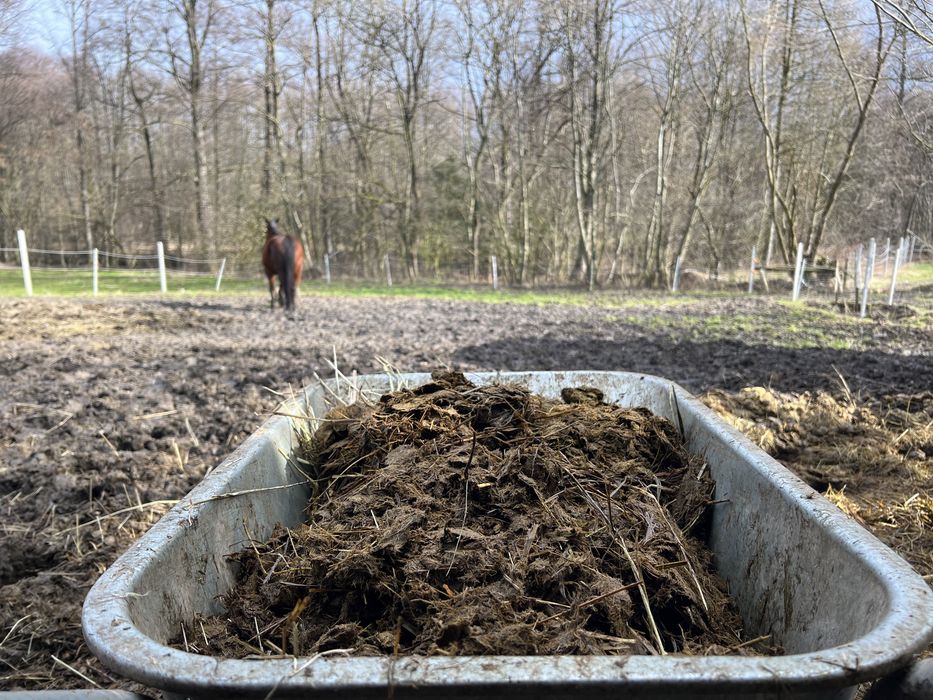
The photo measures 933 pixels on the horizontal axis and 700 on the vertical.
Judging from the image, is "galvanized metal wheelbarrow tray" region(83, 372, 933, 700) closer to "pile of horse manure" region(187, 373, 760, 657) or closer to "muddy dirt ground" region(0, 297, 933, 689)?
"pile of horse manure" region(187, 373, 760, 657)

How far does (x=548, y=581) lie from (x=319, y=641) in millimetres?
532

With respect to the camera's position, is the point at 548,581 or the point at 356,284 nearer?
the point at 548,581

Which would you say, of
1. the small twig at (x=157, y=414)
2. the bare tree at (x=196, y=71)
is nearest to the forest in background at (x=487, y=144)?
the bare tree at (x=196, y=71)

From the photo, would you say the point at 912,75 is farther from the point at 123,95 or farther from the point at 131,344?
the point at 123,95

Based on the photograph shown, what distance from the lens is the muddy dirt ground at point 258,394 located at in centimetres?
300

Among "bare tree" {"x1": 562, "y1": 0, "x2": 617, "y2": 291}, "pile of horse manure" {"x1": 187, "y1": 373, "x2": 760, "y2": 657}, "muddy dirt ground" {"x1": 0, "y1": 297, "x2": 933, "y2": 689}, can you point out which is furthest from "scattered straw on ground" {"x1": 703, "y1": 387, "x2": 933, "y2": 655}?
"bare tree" {"x1": 562, "y1": 0, "x2": 617, "y2": 291}

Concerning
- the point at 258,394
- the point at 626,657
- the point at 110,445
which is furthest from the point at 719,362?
the point at 626,657

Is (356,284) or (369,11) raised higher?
(369,11)

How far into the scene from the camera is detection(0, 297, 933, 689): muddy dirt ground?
300 centimetres

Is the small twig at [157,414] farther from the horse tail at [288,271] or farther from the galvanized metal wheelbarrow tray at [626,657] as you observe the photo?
the horse tail at [288,271]

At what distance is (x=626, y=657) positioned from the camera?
3.52 ft

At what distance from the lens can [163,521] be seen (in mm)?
1667

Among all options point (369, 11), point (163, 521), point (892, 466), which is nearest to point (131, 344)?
point (163, 521)

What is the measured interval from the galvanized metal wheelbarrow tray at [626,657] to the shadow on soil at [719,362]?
→ 3.64m
